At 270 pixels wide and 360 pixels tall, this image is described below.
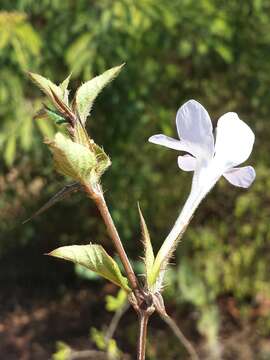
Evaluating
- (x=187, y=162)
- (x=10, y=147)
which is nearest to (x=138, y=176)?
(x=10, y=147)

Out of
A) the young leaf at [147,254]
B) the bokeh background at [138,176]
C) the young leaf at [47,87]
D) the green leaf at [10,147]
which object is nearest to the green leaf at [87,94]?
the young leaf at [47,87]

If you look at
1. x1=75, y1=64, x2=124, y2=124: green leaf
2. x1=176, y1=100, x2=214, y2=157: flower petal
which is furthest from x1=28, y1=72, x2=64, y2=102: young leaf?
x1=176, y1=100, x2=214, y2=157: flower petal

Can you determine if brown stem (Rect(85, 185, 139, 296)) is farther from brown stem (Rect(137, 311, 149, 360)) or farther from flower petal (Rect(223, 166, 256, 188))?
flower petal (Rect(223, 166, 256, 188))

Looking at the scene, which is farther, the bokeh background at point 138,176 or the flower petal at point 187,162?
the bokeh background at point 138,176

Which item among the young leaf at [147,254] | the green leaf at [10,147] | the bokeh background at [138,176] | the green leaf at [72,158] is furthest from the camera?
the green leaf at [10,147]

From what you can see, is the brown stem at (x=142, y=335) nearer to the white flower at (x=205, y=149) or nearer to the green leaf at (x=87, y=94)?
the white flower at (x=205, y=149)

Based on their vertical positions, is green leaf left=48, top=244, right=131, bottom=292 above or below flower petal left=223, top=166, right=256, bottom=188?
below

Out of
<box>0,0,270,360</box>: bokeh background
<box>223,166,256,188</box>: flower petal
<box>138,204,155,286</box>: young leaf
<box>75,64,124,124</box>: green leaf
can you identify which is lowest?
<box>0,0,270,360</box>: bokeh background
